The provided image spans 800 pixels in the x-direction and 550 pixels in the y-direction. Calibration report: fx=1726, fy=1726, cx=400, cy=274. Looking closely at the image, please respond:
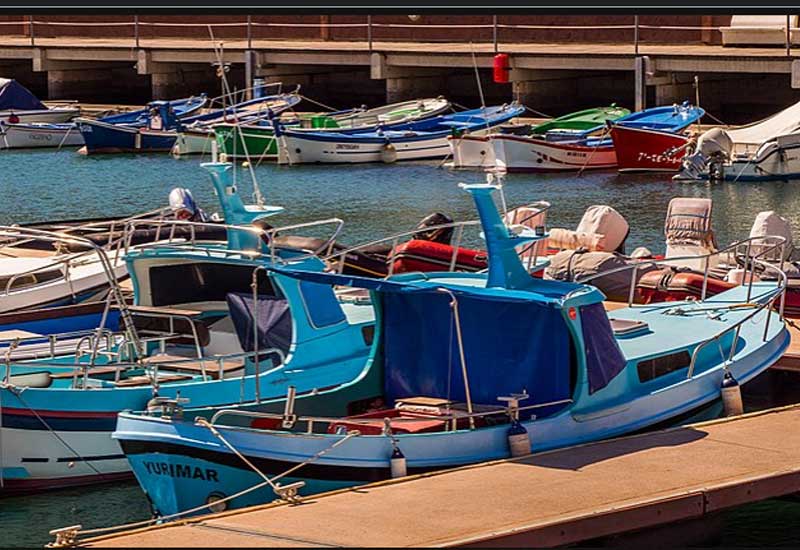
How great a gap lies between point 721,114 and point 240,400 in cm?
3499

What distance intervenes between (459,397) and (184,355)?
3316 millimetres

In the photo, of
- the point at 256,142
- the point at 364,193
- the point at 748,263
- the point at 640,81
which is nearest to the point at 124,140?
the point at 256,142

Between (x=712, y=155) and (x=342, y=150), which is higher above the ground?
(x=712, y=155)

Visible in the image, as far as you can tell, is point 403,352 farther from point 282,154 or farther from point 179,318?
point 282,154

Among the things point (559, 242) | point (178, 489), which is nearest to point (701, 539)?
point (178, 489)

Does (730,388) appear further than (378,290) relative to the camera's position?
Yes

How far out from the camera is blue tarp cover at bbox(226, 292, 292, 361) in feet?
50.2

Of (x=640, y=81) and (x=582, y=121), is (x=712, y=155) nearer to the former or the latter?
(x=582, y=121)

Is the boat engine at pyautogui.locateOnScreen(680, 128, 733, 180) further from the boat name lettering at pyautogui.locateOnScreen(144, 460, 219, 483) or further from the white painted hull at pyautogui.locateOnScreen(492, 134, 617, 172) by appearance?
the boat name lettering at pyautogui.locateOnScreen(144, 460, 219, 483)

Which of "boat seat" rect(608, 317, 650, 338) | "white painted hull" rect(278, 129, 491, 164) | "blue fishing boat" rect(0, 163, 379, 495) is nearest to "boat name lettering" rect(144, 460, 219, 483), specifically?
"blue fishing boat" rect(0, 163, 379, 495)

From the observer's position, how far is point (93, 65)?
58.8m

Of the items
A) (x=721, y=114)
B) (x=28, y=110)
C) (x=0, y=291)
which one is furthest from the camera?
(x=28, y=110)

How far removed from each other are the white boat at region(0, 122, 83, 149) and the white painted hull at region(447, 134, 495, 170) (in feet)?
42.3

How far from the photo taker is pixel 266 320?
15344 mm
